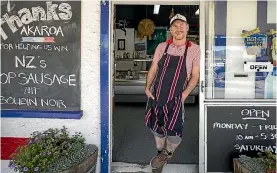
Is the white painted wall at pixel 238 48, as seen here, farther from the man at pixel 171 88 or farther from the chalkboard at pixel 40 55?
the chalkboard at pixel 40 55

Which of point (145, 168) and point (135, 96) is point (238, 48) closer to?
point (145, 168)

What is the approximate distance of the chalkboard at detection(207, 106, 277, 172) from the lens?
4.39 m

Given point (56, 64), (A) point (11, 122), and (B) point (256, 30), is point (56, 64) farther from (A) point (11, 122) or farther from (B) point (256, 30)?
(B) point (256, 30)

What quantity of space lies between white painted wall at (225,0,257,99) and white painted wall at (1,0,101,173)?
5.21ft

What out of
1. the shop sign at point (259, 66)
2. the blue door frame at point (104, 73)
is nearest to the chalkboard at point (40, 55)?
the blue door frame at point (104, 73)

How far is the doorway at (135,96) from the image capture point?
5.16 metres

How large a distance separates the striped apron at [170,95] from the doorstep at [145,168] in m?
0.46

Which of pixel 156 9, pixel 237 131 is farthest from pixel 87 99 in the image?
pixel 156 9

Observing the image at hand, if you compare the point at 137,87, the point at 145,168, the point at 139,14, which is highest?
the point at 139,14

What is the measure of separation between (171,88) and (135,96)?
5.07 metres

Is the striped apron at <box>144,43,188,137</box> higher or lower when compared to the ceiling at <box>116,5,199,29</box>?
lower

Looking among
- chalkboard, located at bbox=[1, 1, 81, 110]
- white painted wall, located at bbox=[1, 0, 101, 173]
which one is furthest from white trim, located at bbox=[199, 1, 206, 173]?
chalkboard, located at bbox=[1, 1, 81, 110]

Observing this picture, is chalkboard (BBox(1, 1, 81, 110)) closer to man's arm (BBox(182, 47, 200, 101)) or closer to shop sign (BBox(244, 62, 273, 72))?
man's arm (BBox(182, 47, 200, 101))

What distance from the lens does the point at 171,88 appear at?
4.50 metres
